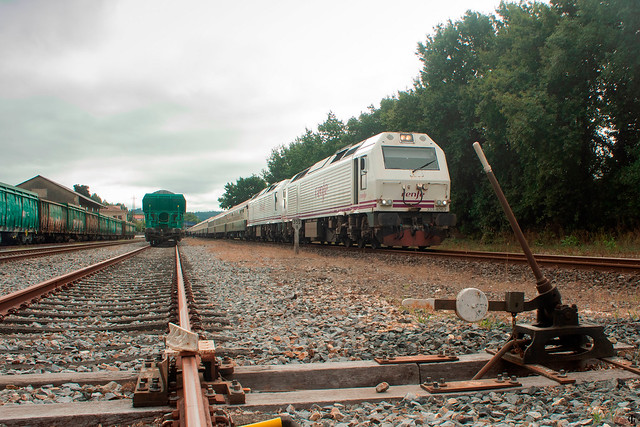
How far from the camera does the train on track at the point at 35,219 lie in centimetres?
1975

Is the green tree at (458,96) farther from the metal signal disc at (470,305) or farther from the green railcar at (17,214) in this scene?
the metal signal disc at (470,305)

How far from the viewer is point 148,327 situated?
4297 mm

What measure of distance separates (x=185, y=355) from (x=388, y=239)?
10567 millimetres

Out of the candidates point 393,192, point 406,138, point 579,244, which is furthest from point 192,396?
point 579,244

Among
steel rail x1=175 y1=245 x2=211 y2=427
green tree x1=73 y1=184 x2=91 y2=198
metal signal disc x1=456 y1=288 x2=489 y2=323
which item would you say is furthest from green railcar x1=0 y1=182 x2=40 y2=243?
green tree x1=73 y1=184 x2=91 y2=198

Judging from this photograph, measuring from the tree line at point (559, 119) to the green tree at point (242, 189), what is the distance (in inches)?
2679

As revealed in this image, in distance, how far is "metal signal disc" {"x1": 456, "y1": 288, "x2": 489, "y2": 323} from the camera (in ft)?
9.29

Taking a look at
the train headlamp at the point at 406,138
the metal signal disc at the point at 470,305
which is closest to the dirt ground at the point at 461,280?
the metal signal disc at the point at 470,305

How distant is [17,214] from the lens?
2073 centimetres

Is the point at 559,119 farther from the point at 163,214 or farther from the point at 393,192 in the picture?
the point at 163,214

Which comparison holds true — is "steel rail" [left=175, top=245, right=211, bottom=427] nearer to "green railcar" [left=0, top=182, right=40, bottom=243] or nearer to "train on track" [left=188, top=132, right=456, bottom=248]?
"train on track" [left=188, top=132, right=456, bottom=248]

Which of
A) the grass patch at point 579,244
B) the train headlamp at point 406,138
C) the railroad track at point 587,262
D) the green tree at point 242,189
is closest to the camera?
the railroad track at point 587,262

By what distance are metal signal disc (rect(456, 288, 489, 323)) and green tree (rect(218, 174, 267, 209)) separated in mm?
87388

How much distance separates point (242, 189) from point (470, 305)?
90253mm
